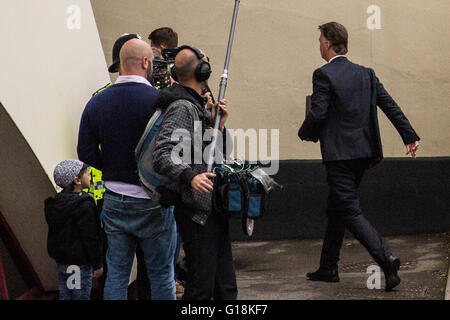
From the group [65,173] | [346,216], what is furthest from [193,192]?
[346,216]

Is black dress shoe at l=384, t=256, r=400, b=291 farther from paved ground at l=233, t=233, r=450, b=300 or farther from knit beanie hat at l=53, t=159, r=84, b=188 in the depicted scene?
knit beanie hat at l=53, t=159, r=84, b=188

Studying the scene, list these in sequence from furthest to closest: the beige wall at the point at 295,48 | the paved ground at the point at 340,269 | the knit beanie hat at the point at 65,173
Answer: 1. the beige wall at the point at 295,48
2. the paved ground at the point at 340,269
3. the knit beanie hat at the point at 65,173

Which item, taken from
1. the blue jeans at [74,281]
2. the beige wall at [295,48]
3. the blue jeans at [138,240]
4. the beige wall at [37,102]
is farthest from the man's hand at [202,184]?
the beige wall at [295,48]

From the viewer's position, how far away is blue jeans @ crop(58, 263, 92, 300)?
205 inches

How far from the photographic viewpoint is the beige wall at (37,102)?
4.71 meters

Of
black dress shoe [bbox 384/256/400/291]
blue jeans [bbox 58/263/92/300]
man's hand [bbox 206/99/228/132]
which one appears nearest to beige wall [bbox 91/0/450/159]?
black dress shoe [bbox 384/256/400/291]

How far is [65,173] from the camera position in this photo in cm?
506

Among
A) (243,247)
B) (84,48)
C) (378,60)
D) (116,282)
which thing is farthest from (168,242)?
(378,60)

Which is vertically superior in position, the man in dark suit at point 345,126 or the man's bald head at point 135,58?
the man's bald head at point 135,58

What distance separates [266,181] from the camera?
14.4ft

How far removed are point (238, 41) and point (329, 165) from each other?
242 cm

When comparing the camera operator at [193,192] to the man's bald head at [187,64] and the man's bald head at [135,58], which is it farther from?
the man's bald head at [135,58]

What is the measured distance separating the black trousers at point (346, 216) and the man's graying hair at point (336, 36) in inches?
35.7
